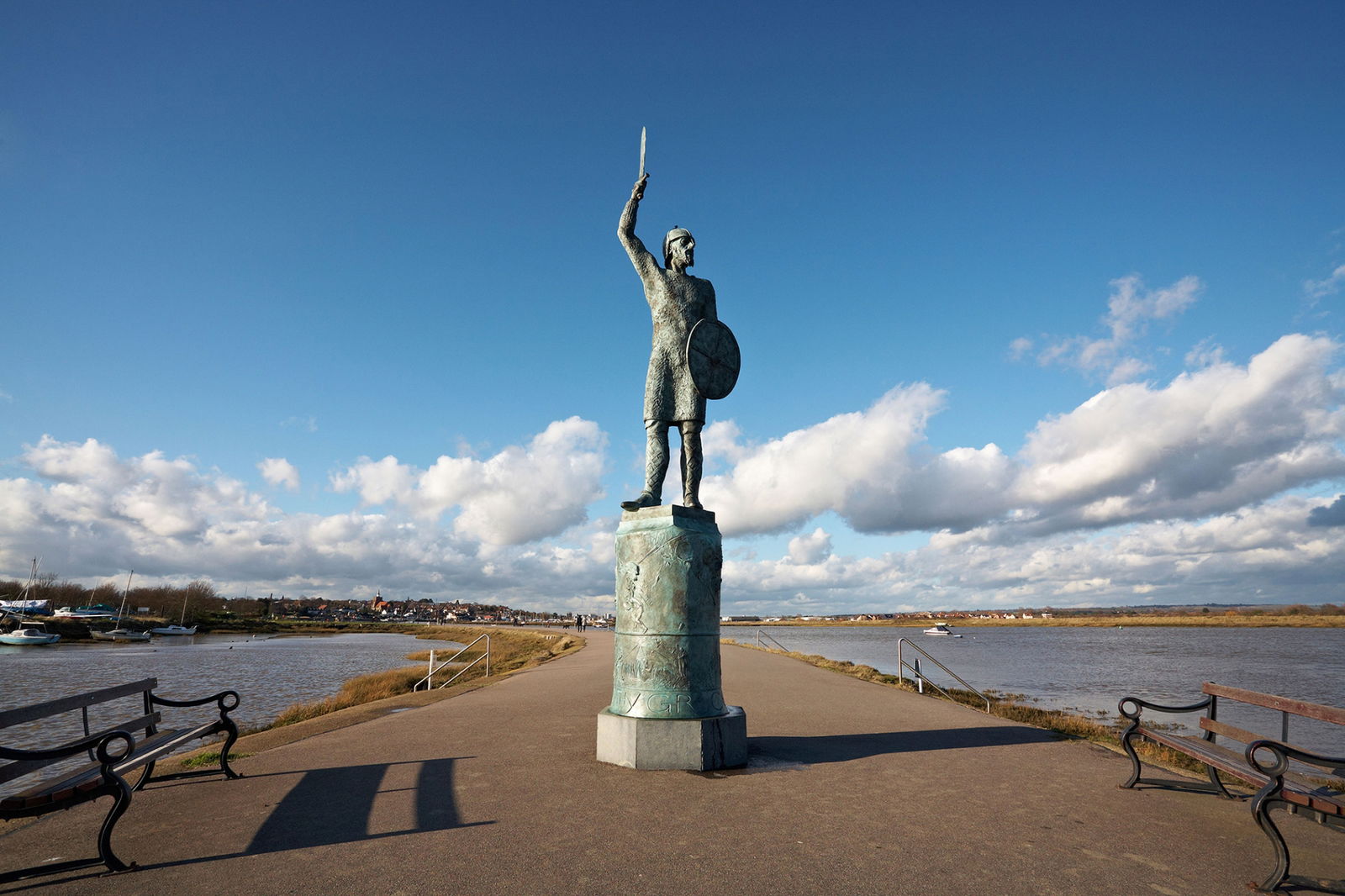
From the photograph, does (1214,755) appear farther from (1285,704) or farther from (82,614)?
(82,614)

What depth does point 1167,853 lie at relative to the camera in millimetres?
4270

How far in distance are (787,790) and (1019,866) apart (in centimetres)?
185

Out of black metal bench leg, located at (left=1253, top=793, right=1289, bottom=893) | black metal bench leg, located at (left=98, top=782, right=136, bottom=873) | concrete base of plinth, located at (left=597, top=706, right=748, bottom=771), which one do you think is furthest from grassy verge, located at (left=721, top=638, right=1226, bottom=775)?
black metal bench leg, located at (left=98, top=782, right=136, bottom=873)

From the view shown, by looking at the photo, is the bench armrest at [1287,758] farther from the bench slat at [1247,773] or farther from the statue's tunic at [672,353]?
the statue's tunic at [672,353]

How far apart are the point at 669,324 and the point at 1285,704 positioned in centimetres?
563

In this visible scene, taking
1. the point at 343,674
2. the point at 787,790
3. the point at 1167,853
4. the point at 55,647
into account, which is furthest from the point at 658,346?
the point at 55,647

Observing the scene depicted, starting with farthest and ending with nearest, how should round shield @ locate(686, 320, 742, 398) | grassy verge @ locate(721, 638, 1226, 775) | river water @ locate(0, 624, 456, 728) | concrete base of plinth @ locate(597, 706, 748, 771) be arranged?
river water @ locate(0, 624, 456, 728), grassy verge @ locate(721, 638, 1226, 775), round shield @ locate(686, 320, 742, 398), concrete base of plinth @ locate(597, 706, 748, 771)

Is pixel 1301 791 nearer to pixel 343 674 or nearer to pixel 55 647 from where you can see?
pixel 343 674

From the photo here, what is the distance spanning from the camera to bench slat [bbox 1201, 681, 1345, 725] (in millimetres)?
4199

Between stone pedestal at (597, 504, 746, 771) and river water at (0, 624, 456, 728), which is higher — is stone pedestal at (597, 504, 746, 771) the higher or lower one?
the higher one

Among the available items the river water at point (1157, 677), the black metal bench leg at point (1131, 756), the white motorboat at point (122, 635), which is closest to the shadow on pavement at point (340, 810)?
the black metal bench leg at point (1131, 756)

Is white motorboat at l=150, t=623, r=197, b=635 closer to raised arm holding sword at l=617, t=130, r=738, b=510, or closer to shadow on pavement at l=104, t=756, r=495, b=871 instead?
shadow on pavement at l=104, t=756, r=495, b=871

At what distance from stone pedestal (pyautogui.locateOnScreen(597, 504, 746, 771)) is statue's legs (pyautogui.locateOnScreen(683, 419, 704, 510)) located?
1.85 feet

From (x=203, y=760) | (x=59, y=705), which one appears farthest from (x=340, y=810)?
(x=203, y=760)
